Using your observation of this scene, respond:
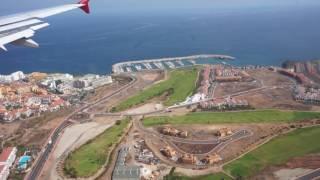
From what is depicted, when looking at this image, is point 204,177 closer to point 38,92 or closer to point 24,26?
point 24,26

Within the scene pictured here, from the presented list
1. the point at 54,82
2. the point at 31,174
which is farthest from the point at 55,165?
the point at 54,82

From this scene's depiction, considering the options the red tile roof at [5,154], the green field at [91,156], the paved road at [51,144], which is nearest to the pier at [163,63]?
Answer: the paved road at [51,144]

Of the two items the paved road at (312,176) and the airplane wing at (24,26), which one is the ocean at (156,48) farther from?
the airplane wing at (24,26)

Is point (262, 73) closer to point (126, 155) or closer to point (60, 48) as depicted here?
point (126, 155)

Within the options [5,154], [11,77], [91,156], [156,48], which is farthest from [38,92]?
[156,48]

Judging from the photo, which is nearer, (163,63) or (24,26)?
(24,26)

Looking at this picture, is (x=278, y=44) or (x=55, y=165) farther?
(x=278, y=44)
